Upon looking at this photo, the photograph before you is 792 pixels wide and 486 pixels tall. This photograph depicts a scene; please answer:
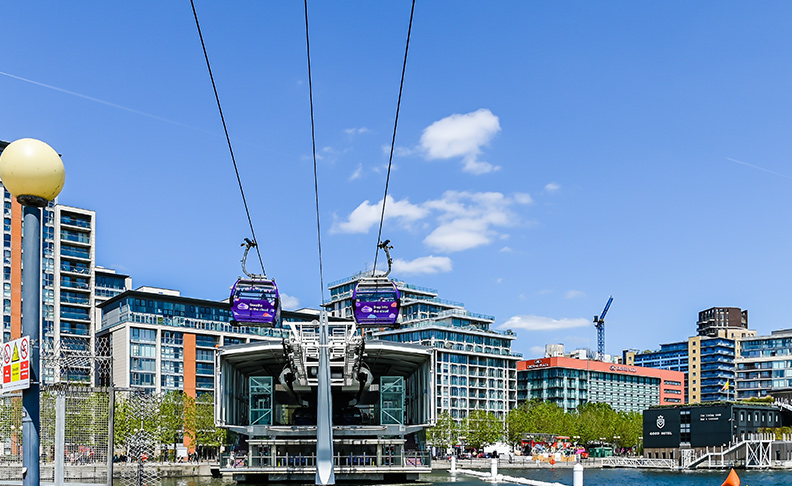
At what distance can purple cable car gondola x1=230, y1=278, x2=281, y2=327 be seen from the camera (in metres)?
51.9

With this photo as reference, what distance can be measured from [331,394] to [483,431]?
77315 mm

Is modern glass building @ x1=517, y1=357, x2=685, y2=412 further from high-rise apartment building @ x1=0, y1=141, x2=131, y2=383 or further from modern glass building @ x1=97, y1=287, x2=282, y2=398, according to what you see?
high-rise apartment building @ x1=0, y1=141, x2=131, y2=383

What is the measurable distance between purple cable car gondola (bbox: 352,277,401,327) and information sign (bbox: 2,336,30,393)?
3855 cm

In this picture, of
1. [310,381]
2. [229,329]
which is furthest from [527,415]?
[310,381]

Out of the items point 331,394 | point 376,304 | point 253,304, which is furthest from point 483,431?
point 253,304

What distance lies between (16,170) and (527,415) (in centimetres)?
13776

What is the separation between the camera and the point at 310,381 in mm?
63375

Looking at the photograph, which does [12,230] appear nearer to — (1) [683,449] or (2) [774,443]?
(1) [683,449]

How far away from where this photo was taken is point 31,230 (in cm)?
1254

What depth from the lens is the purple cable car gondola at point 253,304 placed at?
51.9 m

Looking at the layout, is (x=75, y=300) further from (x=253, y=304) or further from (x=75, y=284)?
(x=253, y=304)

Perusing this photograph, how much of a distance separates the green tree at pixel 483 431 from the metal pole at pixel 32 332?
412 feet

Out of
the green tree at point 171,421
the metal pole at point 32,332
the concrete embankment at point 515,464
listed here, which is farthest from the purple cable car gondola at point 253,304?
the concrete embankment at point 515,464

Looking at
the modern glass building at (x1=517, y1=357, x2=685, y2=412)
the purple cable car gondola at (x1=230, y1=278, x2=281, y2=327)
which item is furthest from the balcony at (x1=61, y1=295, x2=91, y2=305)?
the modern glass building at (x1=517, y1=357, x2=685, y2=412)
